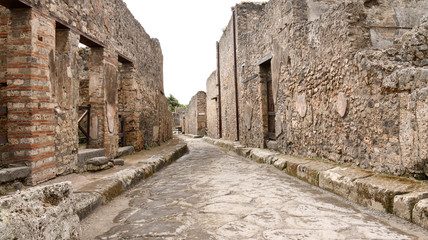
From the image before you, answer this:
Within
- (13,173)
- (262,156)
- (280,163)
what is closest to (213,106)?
(262,156)

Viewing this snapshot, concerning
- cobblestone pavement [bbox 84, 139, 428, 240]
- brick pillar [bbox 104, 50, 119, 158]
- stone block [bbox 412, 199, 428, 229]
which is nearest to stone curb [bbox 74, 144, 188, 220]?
cobblestone pavement [bbox 84, 139, 428, 240]

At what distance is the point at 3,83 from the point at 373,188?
4.30 metres

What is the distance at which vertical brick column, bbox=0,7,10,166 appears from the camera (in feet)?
10.7

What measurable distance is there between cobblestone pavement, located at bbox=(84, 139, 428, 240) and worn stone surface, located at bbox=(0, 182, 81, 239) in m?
0.40

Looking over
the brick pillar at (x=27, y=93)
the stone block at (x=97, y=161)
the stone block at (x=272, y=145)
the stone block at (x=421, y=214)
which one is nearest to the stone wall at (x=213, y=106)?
the stone block at (x=272, y=145)

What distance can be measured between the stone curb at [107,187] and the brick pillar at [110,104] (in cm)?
102

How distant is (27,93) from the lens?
3.34 meters

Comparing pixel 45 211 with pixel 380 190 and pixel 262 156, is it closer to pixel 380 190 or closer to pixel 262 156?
pixel 380 190

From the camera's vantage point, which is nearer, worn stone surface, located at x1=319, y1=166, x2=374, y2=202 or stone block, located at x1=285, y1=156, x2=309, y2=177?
worn stone surface, located at x1=319, y1=166, x2=374, y2=202

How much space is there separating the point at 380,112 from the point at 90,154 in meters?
4.36

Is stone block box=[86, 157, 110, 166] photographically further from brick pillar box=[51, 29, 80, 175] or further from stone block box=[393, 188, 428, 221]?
stone block box=[393, 188, 428, 221]

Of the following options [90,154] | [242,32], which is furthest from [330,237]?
[242,32]

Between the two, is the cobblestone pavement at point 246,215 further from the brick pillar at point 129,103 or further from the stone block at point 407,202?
the brick pillar at point 129,103

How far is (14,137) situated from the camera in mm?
3256
